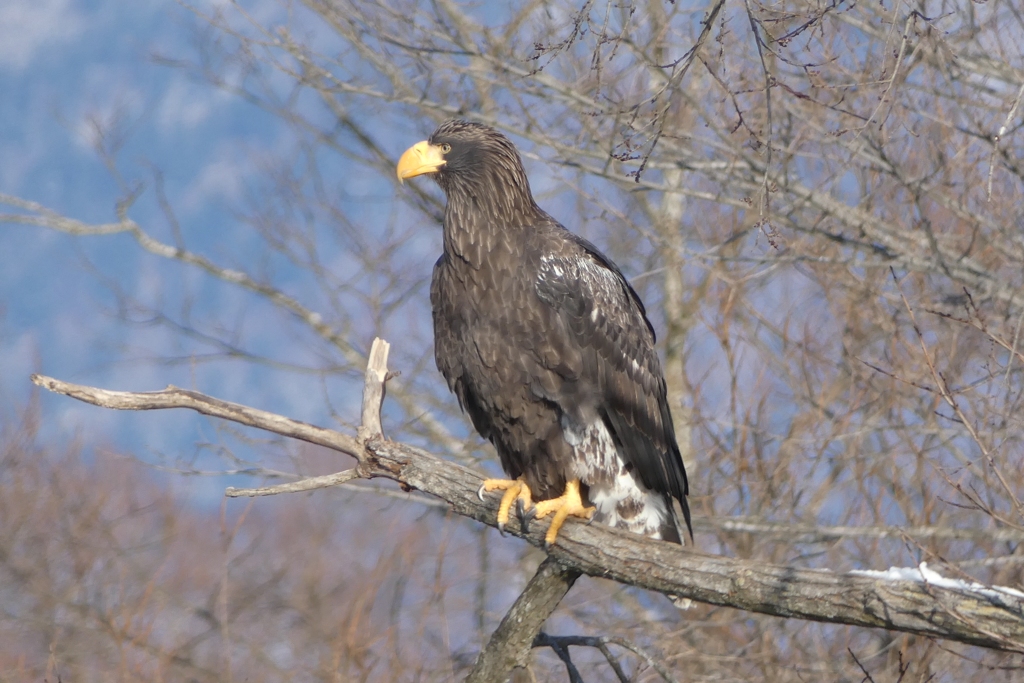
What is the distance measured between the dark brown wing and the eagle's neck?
23cm

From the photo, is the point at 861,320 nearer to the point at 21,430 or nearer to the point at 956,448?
the point at 956,448

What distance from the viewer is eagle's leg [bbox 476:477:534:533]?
16.6 feet

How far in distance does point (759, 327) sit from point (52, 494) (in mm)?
6875

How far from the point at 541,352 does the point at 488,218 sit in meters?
0.81

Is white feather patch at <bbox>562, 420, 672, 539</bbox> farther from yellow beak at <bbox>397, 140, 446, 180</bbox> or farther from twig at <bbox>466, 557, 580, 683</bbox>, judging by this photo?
yellow beak at <bbox>397, 140, 446, 180</bbox>

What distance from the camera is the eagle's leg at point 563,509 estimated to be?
4.97 metres

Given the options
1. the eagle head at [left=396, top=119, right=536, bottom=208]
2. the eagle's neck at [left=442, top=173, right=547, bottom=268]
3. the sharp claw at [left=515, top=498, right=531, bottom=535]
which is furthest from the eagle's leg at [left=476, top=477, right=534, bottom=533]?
the eagle head at [left=396, top=119, right=536, bottom=208]

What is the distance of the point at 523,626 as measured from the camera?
512 cm

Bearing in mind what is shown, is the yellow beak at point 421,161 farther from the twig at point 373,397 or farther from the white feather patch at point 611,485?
the white feather patch at point 611,485

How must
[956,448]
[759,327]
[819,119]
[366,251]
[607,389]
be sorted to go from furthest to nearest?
[366,251]
[759,327]
[956,448]
[819,119]
[607,389]

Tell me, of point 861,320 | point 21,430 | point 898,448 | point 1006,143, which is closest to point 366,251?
point 21,430

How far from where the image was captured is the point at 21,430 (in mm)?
9375

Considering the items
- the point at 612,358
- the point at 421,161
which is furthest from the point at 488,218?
the point at 612,358

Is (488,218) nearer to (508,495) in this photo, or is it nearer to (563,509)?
(508,495)
